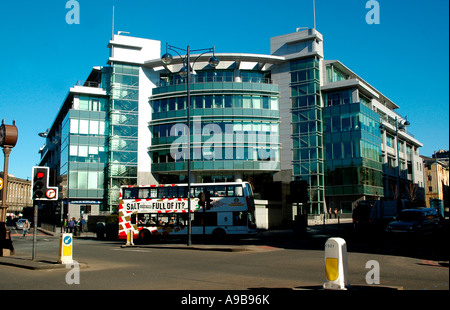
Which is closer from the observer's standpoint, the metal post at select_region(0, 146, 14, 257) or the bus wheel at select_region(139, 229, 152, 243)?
the metal post at select_region(0, 146, 14, 257)

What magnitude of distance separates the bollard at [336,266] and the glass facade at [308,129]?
45176 millimetres

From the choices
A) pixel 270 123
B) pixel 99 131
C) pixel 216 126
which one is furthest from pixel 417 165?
pixel 99 131

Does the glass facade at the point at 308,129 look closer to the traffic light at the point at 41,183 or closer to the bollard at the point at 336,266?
the traffic light at the point at 41,183

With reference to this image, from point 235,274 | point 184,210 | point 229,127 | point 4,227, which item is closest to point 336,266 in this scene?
point 235,274

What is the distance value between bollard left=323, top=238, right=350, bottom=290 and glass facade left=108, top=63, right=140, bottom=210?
48011mm

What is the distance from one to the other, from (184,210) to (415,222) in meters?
14.1

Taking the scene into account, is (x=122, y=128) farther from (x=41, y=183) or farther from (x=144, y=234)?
(x=41, y=183)

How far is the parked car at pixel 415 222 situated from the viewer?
79.6 feet

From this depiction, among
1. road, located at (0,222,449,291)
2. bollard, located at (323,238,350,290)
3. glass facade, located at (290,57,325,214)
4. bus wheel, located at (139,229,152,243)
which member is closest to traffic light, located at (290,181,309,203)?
bus wheel, located at (139,229,152,243)

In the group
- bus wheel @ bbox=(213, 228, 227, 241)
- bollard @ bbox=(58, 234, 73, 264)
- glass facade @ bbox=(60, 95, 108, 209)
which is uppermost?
glass facade @ bbox=(60, 95, 108, 209)

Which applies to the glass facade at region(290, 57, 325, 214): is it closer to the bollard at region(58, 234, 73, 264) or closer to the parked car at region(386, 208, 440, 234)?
the parked car at region(386, 208, 440, 234)

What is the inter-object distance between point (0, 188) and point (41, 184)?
2.99 m

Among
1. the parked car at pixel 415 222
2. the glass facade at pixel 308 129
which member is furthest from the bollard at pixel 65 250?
the glass facade at pixel 308 129

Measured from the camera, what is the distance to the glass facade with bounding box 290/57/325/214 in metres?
53.2
